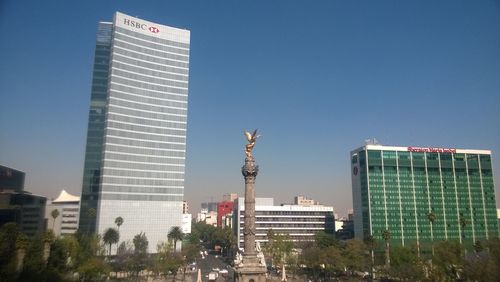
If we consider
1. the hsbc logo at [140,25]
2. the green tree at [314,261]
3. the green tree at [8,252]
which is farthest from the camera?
the hsbc logo at [140,25]

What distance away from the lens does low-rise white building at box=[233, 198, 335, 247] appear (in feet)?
454

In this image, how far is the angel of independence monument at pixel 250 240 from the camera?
198ft

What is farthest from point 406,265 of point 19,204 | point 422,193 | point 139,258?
point 19,204

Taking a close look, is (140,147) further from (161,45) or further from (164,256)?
(164,256)

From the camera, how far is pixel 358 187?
422 ft

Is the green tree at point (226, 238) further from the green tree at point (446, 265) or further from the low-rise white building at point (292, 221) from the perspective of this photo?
the green tree at point (446, 265)

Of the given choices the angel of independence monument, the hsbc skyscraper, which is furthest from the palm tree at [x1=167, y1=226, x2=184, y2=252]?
the angel of independence monument

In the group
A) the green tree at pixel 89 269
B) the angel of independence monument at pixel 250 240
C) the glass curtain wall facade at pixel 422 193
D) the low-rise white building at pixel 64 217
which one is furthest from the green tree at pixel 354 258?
the low-rise white building at pixel 64 217

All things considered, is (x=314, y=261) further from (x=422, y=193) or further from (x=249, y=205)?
(x=422, y=193)

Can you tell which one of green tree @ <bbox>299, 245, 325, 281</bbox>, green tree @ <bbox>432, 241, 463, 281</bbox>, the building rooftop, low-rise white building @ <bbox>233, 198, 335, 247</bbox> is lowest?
green tree @ <bbox>299, 245, 325, 281</bbox>

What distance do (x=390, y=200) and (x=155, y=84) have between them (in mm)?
84290

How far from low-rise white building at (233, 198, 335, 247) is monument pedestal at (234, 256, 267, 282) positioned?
75.1 meters

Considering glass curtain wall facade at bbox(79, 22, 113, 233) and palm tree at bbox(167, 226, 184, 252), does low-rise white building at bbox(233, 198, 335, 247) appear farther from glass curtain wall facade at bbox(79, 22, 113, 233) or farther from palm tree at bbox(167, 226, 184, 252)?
glass curtain wall facade at bbox(79, 22, 113, 233)

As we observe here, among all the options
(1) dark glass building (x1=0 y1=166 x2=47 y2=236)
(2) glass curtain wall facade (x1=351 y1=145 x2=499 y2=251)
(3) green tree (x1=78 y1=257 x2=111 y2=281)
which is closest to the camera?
(3) green tree (x1=78 y1=257 x2=111 y2=281)
